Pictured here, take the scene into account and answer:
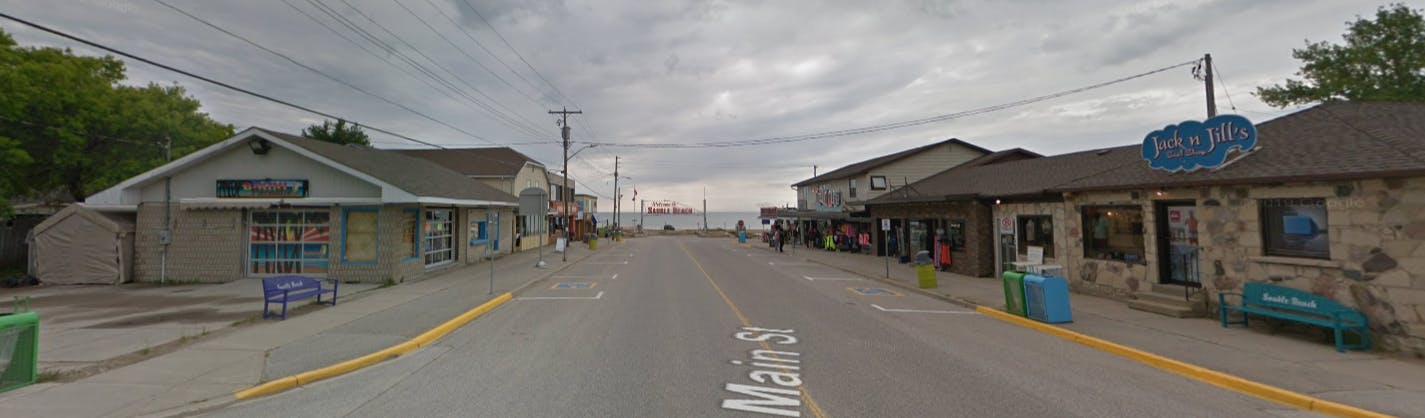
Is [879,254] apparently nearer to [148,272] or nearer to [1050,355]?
[1050,355]

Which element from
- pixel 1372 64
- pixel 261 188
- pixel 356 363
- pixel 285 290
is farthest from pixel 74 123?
pixel 1372 64

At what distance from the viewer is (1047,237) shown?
1672cm

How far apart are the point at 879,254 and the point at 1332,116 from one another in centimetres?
1987

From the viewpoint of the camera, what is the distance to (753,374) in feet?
22.3

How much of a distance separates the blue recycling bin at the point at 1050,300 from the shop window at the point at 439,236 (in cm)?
1949

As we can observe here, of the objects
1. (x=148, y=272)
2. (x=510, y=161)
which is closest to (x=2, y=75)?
(x=148, y=272)

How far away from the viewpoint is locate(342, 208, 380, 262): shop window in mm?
17156

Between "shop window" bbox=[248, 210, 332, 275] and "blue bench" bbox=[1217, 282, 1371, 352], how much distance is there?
78.9 ft

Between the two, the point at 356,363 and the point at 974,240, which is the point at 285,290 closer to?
the point at 356,363

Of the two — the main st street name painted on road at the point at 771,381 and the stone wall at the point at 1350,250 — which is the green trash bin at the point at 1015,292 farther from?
→ the main st street name painted on road at the point at 771,381

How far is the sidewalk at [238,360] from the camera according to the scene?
576 cm

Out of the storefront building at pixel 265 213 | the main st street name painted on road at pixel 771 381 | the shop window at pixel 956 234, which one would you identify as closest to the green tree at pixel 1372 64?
the shop window at pixel 956 234

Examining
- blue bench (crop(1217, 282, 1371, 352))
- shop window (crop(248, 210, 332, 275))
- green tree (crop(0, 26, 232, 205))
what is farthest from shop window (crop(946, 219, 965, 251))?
green tree (crop(0, 26, 232, 205))

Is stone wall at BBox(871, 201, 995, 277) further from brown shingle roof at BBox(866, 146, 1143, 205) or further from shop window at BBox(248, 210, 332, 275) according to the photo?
shop window at BBox(248, 210, 332, 275)
